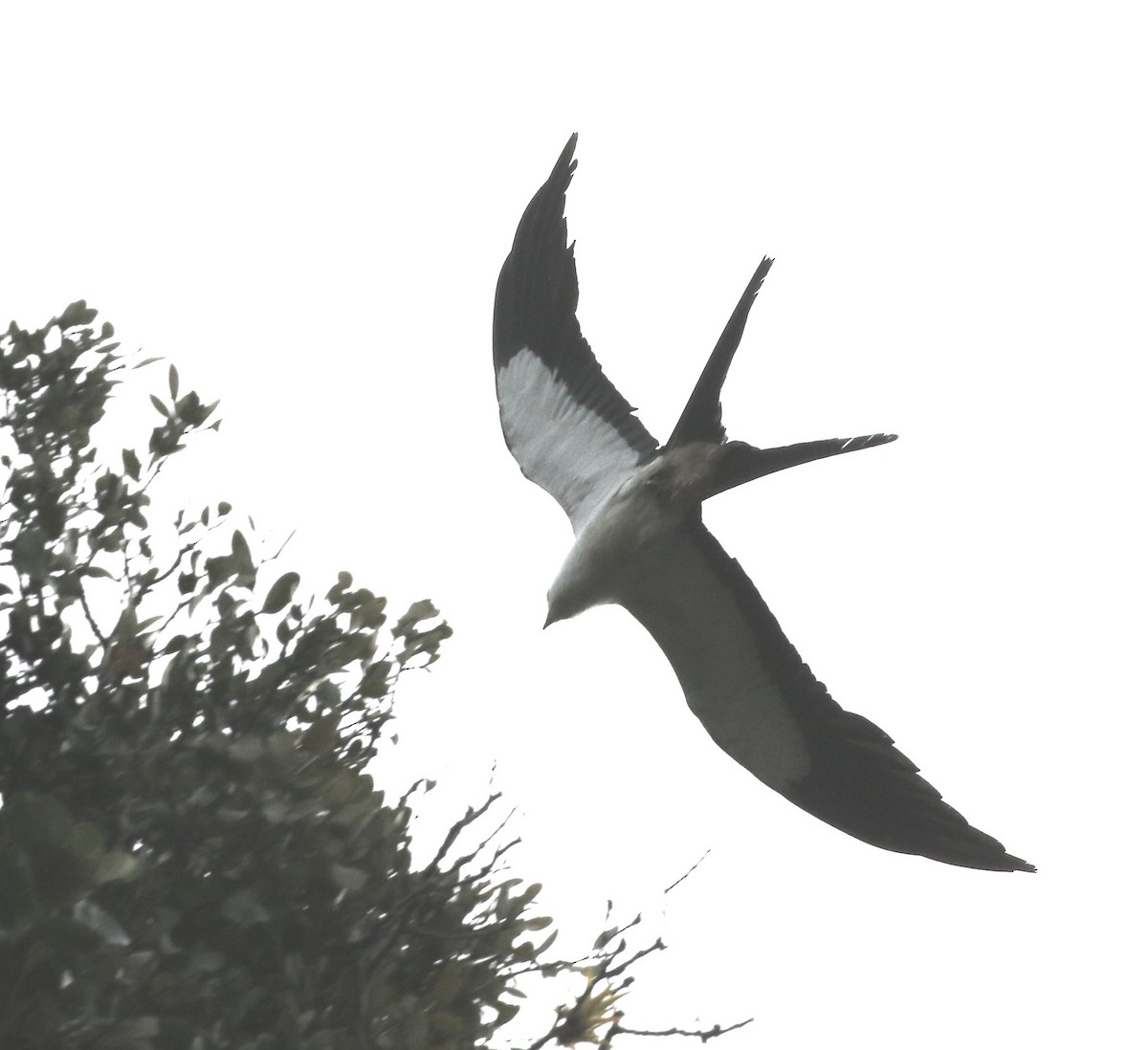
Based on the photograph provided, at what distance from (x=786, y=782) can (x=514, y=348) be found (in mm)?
2242

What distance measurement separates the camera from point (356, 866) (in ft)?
9.92

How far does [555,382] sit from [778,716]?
1.74 m

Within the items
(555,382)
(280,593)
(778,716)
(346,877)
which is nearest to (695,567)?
(778,716)

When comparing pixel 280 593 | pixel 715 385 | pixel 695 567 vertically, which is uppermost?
pixel 715 385

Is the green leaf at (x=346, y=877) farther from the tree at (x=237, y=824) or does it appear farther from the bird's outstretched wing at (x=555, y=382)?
the bird's outstretched wing at (x=555, y=382)

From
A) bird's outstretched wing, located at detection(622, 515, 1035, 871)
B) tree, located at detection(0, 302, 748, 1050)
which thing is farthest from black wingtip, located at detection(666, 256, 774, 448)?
tree, located at detection(0, 302, 748, 1050)

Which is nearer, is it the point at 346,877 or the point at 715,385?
the point at 346,877

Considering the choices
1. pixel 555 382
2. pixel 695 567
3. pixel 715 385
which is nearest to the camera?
pixel 715 385

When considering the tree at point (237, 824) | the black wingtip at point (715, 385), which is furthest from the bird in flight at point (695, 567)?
the tree at point (237, 824)

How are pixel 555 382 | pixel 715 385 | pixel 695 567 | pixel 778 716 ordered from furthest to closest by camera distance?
pixel 555 382
pixel 778 716
pixel 695 567
pixel 715 385

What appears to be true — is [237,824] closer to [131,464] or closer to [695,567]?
[131,464]

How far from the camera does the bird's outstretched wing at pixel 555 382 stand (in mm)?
5734

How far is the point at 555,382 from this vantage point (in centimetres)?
594

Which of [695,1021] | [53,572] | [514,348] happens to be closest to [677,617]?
[514,348]
